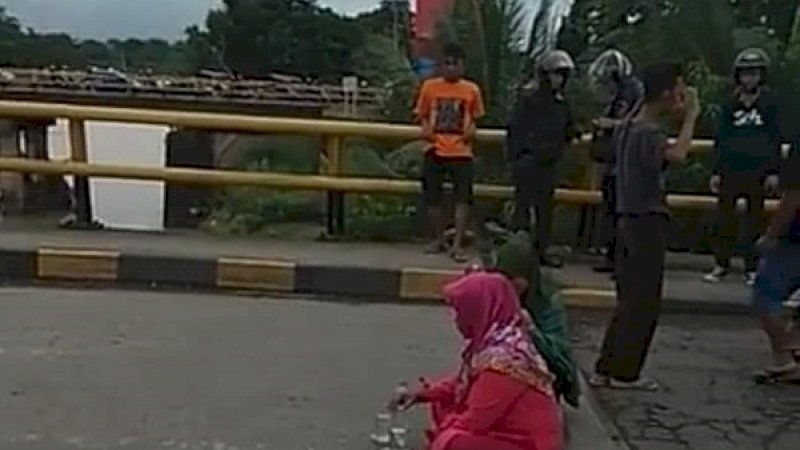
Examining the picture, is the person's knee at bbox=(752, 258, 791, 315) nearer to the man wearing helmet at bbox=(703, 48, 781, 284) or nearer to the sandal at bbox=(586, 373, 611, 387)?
the sandal at bbox=(586, 373, 611, 387)

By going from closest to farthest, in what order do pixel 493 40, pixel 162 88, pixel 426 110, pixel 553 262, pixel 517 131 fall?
pixel 517 131, pixel 426 110, pixel 553 262, pixel 493 40, pixel 162 88

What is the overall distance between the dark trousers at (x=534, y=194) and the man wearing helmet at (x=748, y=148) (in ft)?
3.88

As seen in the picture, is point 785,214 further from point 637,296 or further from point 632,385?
point 632,385

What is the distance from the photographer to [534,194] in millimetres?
9625

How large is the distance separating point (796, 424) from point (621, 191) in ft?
4.51

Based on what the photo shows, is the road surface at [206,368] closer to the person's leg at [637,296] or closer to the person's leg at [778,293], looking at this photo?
the person's leg at [637,296]

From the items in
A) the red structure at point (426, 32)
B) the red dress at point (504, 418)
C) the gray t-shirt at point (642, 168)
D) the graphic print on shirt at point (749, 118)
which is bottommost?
the red dress at point (504, 418)

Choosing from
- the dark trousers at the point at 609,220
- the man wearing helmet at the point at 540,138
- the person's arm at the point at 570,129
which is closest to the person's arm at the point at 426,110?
the man wearing helmet at the point at 540,138

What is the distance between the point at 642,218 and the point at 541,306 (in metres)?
1.24

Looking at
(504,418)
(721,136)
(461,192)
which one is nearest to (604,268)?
(461,192)

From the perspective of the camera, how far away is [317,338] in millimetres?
7879

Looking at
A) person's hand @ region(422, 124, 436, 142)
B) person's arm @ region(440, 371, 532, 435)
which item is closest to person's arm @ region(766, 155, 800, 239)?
person's arm @ region(440, 371, 532, 435)

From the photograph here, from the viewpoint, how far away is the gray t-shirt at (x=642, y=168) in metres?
6.54

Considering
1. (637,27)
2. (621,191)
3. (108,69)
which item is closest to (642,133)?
(621,191)
